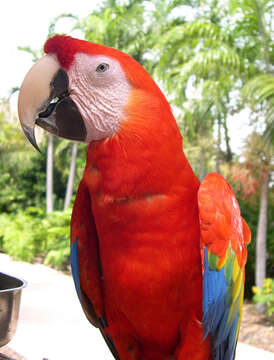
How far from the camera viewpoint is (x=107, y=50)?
0.57 meters

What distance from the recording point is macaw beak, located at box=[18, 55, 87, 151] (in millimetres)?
551

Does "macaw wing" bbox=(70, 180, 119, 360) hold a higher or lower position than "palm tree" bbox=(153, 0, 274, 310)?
lower

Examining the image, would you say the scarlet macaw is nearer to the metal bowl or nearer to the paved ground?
the metal bowl

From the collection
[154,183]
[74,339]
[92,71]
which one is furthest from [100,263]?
[74,339]

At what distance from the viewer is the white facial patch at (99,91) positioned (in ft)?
1.81

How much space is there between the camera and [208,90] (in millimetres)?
3773

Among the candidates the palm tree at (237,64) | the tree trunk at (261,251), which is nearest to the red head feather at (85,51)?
the palm tree at (237,64)

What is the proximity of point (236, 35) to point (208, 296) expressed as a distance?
3361mm

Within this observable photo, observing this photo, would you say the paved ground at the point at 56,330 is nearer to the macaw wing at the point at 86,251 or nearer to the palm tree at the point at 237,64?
the macaw wing at the point at 86,251

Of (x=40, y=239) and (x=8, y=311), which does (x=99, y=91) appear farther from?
(x=40, y=239)

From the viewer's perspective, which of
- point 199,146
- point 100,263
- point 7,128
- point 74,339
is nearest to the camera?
point 100,263

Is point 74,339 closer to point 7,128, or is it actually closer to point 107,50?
point 107,50

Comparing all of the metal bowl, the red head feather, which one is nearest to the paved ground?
the metal bowl

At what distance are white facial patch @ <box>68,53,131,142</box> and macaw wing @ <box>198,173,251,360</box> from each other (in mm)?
213
